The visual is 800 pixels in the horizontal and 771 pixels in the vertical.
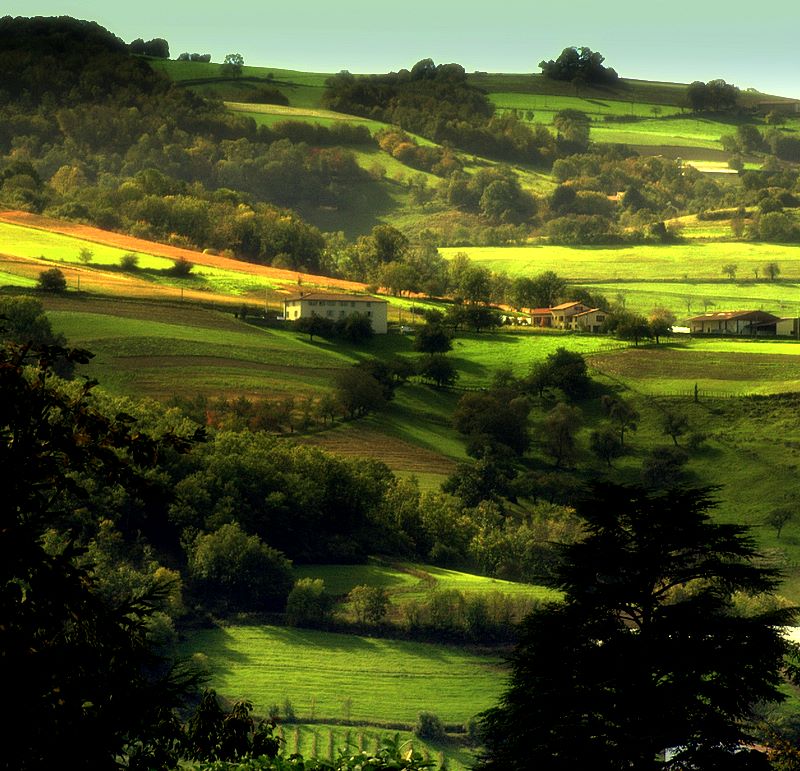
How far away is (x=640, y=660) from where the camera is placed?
24.4 meters

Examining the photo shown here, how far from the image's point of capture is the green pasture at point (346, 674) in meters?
77.9

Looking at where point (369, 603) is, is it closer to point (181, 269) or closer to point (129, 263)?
point (181, 269)

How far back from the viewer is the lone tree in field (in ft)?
78.4

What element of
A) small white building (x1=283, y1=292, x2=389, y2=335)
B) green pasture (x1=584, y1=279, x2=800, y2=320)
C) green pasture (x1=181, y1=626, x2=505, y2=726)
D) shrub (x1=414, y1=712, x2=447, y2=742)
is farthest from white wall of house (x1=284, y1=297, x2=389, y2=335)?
shrub (x1=414, y1=712, x2=447, y2=742)

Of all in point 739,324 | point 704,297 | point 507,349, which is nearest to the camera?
point 507,349

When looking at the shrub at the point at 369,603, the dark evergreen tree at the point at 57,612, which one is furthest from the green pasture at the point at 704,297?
the dark evergreen tree at the point at 57,612

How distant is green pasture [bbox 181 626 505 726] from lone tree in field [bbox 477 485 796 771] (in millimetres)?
51405

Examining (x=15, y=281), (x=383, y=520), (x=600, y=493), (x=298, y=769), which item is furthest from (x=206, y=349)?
(x=298, y=769)

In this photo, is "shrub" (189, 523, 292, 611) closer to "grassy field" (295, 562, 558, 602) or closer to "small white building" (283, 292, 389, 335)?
"grassy field" (295, 562, 558, 602)

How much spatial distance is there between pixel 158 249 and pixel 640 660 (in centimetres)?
14996

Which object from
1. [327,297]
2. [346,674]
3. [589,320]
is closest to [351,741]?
[346,674]

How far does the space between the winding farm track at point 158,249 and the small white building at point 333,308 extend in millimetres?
16324

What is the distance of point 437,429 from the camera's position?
120562 mm

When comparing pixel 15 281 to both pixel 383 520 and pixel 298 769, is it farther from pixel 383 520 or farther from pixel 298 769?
pixel 298 769
